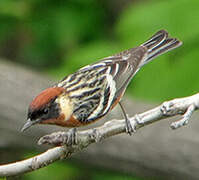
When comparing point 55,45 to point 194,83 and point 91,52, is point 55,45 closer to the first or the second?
point 91,52

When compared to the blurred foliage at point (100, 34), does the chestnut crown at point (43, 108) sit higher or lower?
lower

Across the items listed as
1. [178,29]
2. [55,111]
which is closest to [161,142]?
[178,29]

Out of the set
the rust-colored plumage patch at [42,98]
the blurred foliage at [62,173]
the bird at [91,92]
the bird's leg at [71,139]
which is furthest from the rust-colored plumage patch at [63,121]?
the blurred foliage at [62,173]

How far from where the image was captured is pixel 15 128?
6691mm

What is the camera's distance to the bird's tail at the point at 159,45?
215 inches

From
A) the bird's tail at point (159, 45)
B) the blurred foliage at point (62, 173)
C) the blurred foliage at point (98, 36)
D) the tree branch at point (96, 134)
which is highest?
the blurred foliage at point (98, 36)

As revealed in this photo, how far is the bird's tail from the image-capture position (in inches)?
215

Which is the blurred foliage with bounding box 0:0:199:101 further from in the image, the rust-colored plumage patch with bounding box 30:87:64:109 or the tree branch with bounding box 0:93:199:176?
the tree branch with bounding box 0:93:199:176

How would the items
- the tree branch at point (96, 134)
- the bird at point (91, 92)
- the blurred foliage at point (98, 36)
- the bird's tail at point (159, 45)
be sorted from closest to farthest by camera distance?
the tree branch at point (96, 134) → the bird at point (91, 92) → the bird's tail at point (159, 45) → the blurred foliage at point (98, 36)

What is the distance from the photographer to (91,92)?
509cm

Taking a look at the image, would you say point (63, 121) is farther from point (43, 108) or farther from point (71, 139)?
point (71, 139)

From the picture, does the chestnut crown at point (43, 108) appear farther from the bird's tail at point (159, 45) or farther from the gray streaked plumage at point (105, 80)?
the bird's tail at point (159, 45)

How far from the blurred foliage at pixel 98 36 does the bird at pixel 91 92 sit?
1.12m

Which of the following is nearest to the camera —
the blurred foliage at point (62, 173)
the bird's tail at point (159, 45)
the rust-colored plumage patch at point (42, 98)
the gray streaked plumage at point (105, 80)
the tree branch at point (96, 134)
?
the tree branch at point (96, 134)
